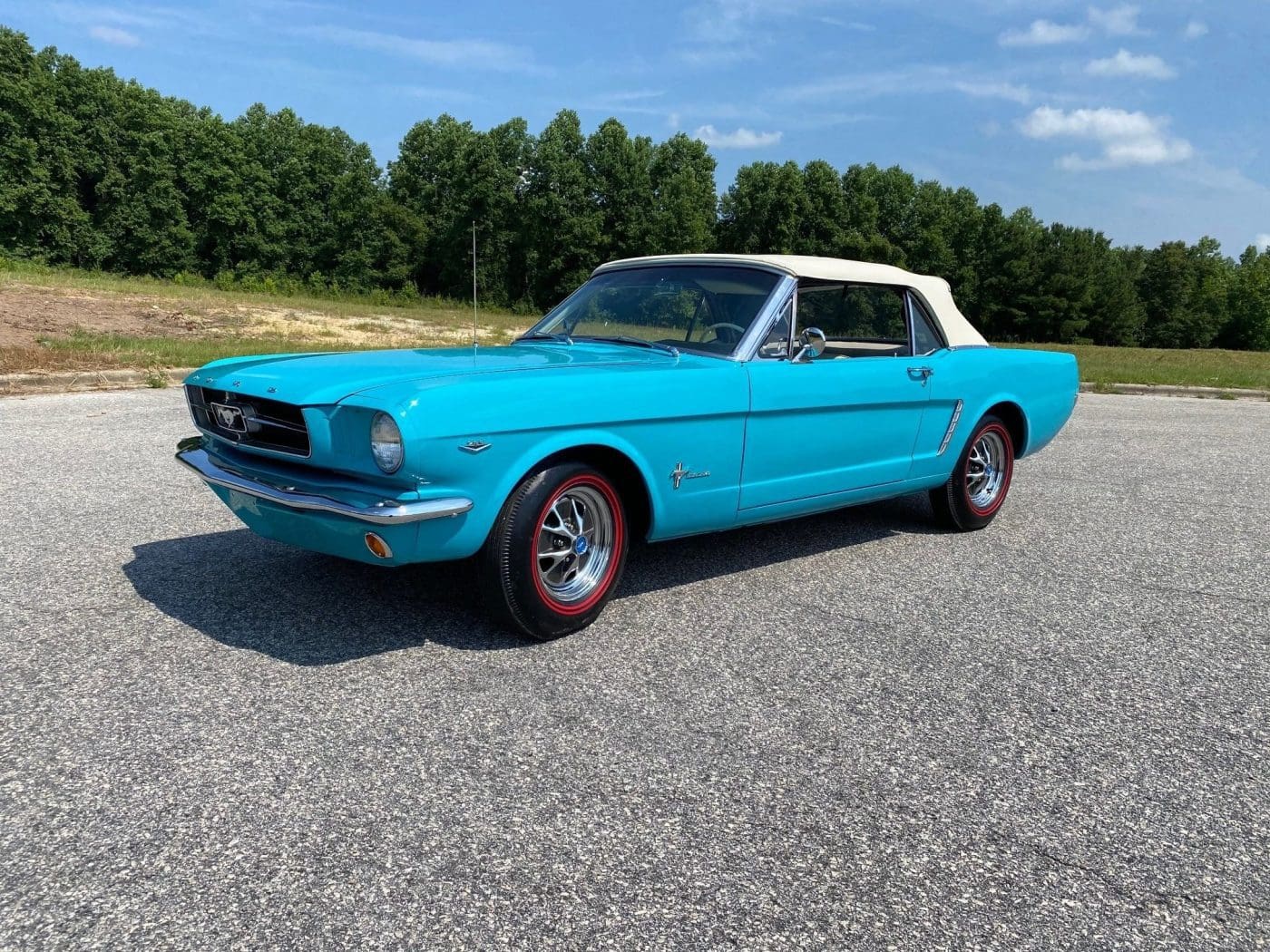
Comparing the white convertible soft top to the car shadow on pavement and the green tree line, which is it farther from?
the green tree line

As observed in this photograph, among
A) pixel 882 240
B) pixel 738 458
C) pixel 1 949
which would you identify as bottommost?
pixel 1 949

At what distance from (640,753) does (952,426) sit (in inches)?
126

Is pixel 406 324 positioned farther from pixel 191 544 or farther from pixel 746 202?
pixel 746 202

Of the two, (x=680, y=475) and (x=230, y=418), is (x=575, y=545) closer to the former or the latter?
(x=680, y=475)

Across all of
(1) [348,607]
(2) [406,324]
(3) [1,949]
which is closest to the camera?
(3) [1,949]

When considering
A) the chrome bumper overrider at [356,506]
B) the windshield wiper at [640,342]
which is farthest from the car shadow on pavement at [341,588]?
the windshield wiper at [640,342]

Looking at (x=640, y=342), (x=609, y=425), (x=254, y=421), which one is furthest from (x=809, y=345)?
(x=254, y=421)

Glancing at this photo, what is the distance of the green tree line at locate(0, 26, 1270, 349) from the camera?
47250mm

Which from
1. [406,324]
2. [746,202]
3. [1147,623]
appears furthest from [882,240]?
[1147,623]

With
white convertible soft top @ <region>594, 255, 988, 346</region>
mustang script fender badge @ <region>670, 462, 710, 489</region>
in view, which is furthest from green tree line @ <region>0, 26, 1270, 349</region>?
mustang script fender badge @ <region>670, 462, 710, 489</region>

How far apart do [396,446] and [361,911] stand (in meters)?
1.51

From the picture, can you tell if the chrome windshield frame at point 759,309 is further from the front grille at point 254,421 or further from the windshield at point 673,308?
the front grille at point 254,421

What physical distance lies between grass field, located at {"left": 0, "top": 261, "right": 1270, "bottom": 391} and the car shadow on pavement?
7603mm

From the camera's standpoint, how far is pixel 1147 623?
4105mm
